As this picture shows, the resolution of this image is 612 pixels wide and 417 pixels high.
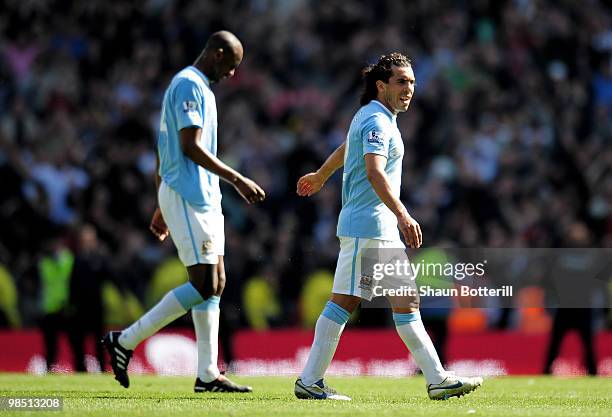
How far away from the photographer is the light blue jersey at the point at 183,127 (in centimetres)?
852

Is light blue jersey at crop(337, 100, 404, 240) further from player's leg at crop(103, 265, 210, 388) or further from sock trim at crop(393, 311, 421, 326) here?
player's leg at crop(103, 265, 210, 388)

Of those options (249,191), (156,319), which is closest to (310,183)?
(249,191)

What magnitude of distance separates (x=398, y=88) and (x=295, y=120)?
36.7 feet

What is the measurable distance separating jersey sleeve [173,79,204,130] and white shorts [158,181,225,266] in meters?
0.52

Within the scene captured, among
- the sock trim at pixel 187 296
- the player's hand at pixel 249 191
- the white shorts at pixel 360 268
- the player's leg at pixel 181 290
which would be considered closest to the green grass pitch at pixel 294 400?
the player's leg at pixel 181 290

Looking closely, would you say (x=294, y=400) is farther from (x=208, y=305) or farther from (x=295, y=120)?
(x=295, y=120)

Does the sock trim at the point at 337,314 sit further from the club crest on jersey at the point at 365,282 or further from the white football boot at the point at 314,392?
the white football boot at the point at 314,392

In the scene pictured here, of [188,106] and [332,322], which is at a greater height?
[188,106]

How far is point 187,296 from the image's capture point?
8.52 metres

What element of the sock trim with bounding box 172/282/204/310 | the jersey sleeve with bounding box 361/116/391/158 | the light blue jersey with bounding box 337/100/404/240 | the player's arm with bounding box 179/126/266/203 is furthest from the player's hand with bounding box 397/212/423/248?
the sock trim with bounding box 172/282/204/310

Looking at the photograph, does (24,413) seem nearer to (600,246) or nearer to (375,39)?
(600,246)

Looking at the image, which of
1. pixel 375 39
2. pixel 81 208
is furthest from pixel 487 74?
pixel 81 208

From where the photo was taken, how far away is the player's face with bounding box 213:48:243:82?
8766 mm

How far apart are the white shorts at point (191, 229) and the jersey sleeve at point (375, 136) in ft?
4.27
